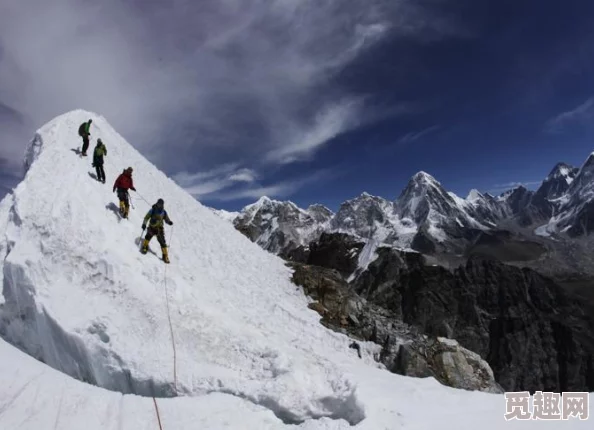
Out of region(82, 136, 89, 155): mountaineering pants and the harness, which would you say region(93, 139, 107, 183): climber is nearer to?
region(82, 136, 89, 155): mountaineering pants

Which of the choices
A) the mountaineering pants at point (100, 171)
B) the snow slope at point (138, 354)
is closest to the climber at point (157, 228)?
the snow slope at point (138, 354)

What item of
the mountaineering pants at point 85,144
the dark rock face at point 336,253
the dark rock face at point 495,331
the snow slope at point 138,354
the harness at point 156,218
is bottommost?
the snow slope at point 138,354

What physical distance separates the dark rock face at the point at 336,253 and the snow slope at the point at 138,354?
132538 mm

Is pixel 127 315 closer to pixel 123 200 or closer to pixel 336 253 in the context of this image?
pixel 123 200

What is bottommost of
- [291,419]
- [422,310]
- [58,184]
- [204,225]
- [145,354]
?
[291,419]

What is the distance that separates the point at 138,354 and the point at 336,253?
141752mm

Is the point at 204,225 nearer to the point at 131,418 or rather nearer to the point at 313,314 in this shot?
the point at 313,314

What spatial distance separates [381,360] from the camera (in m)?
23.3

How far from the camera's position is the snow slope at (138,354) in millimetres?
11719

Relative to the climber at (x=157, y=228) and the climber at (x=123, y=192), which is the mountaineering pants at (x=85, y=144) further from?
the climber at (x=157, y=228)

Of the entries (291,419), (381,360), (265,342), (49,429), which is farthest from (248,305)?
(49,429)

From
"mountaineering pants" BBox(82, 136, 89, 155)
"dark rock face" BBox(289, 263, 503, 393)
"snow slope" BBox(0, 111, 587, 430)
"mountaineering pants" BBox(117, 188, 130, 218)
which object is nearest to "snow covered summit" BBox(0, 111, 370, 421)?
"snow slope" BBox(0, 111, 587, 430)

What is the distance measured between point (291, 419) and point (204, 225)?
68.8 ft

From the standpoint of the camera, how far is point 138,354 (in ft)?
42.9
